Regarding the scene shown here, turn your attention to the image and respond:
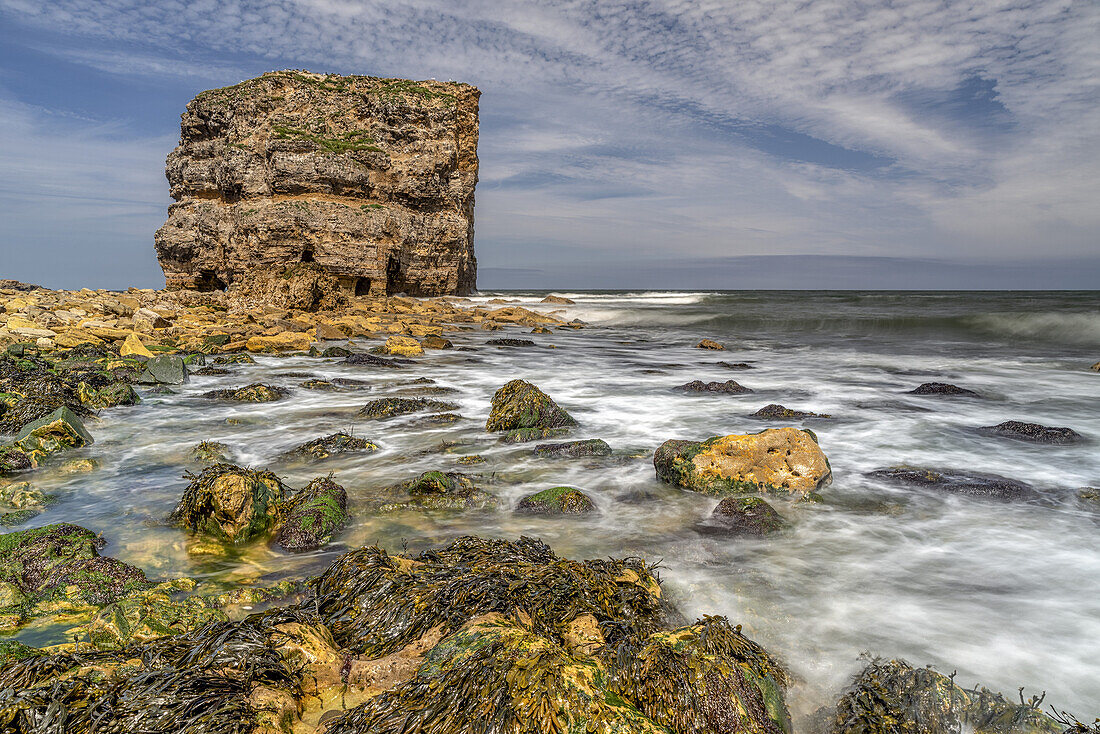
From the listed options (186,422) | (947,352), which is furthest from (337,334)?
(947,352)

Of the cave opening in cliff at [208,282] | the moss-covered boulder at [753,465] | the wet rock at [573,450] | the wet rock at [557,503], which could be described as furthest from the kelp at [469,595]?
the cave opening in cliff at [208,282]

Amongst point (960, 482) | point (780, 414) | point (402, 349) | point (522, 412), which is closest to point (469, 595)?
point (522, 412)

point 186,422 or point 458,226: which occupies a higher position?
point 458,226

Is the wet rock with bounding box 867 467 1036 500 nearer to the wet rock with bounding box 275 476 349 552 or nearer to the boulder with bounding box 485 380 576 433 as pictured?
the boulder with bounding box 485 380 576 433

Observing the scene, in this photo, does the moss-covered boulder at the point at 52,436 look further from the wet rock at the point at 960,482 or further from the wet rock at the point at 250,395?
the wet rock at the point at 960,482

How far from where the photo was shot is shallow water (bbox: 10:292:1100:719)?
9.31ft

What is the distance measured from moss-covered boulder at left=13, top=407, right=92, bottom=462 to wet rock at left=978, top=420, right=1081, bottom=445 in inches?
374

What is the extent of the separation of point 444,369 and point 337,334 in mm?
6034

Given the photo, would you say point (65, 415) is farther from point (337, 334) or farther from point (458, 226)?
point (458, 226)

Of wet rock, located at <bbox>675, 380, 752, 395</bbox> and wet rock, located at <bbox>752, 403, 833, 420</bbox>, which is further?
wet rock, located at <bbox>675, 380, 752, 395</bbox>

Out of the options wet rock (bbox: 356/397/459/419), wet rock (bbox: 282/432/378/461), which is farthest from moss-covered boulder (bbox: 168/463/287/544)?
wet rock (bbox: 356/397/459/419)

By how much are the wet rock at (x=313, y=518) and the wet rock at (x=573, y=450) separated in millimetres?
2103

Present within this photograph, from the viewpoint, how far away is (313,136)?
25.4 metres

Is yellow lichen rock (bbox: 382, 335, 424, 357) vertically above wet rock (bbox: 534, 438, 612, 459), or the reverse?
yellow lichen rock (bbox: 382, 335, 424, 357)
